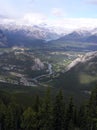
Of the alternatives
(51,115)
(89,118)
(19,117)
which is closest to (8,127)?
(19,117)

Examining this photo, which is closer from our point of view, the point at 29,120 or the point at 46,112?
the point at 46,112

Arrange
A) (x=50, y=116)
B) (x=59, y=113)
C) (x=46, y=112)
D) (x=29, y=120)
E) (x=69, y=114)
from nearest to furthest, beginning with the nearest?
(x=46, y=112) → (x=50, y=116) → (x=59, y=113) → (x=69, y=114) → (x=29, y=120)

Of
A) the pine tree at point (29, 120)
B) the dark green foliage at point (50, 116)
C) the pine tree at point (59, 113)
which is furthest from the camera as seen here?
the pine tree at point (29, 120)

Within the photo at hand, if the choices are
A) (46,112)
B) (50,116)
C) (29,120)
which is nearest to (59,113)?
(50,116)

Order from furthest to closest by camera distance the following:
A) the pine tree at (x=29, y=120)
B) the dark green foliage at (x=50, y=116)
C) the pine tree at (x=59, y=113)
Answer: the pine tree at (x=29, y=120) < the pine tree at (x=59, y=113) < the dark green foliage at (x=50, y=116)

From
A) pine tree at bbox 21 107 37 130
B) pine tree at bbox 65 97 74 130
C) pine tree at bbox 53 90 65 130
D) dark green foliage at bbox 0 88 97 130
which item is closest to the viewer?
dark green foliage at bbox 0 88 97 130

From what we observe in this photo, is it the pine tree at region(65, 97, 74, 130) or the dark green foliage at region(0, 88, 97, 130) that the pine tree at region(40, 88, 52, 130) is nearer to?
the dark green foliage at region(0, 88, 97, 130)

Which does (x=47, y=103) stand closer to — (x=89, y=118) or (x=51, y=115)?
(x=51, y=115)

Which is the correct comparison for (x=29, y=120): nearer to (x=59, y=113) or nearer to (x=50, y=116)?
(x=59, y=113)

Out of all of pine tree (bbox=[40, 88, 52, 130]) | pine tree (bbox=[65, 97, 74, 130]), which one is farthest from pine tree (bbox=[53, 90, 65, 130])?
pine tree (bbox=[40, 88, 52, 130])

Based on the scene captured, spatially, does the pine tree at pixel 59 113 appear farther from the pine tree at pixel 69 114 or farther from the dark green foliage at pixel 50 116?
the pine tree at pixel 69 114

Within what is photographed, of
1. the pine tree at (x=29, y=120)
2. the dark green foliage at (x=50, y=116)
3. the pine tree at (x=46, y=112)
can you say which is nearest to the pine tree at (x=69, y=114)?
the dark green foliage at (x=50, y=116)
